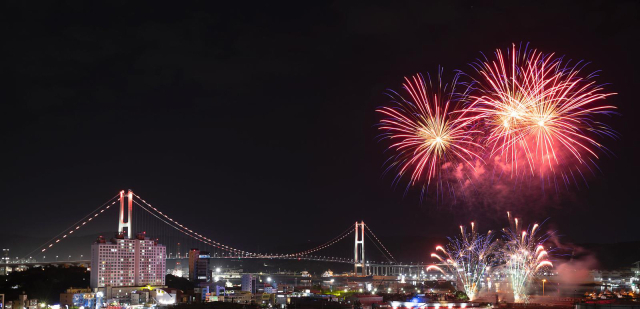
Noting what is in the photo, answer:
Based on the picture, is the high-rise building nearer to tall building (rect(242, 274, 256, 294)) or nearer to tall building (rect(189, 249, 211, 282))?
tall building (rect(242, 274, 256, 294))

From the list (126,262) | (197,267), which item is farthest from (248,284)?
(197,267)

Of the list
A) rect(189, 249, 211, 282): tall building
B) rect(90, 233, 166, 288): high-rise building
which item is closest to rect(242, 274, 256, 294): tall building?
rect(90, 233, 166, 288): high-rise building

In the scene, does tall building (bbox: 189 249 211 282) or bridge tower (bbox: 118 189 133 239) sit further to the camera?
tall building (bbox: 189 249 211 282)

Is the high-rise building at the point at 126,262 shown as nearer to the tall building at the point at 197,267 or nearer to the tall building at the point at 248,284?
the tall building at the point at 248,284

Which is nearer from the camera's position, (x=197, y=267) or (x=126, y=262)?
(x=126, y=262)

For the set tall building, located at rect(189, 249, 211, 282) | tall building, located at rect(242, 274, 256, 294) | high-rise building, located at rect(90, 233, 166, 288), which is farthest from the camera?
tall building, located at rect(189, 249, 211, 282)

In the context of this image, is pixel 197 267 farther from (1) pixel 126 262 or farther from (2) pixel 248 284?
(1) pixel 126 262

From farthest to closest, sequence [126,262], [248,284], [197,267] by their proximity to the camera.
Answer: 1. [197,267]
2. [248,284]
3. [126,262]

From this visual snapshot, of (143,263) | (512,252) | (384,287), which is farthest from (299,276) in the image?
(512,252)

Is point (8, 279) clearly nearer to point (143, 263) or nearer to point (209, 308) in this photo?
point (143, 263)
